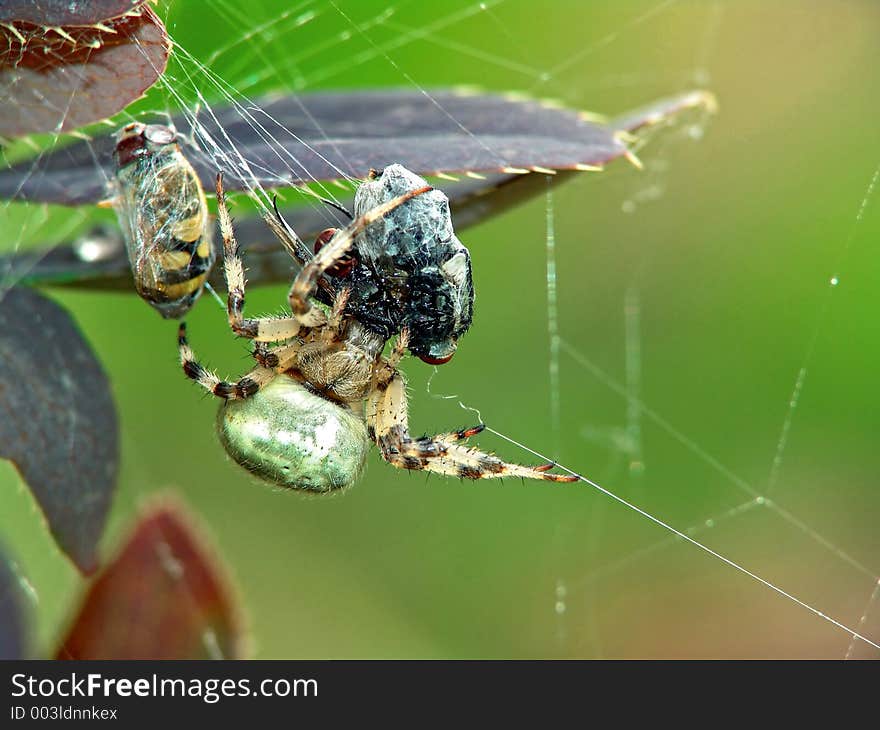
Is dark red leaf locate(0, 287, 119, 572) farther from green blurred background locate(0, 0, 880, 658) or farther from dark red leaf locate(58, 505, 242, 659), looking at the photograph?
green blurred background locate(0, 0, 880, 658)

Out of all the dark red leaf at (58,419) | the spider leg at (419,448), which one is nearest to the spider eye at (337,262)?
the spider leg at (419,448)

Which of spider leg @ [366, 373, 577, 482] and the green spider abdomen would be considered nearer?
the green spider abdomen

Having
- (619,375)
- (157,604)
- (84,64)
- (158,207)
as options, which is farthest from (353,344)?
(619,375)

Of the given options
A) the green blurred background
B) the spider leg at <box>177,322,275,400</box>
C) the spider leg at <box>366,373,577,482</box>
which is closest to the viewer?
the spider leg at <box>177,322,275,400</box>

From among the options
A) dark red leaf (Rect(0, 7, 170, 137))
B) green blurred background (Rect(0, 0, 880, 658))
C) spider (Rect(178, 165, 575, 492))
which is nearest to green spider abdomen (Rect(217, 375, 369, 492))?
spider (Rect(178, 165, 575, 492))

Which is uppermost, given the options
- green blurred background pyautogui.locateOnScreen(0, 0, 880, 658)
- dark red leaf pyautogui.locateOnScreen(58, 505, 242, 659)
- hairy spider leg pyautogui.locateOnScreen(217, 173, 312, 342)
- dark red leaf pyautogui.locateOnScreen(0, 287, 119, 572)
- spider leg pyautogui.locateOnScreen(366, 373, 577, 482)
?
green blurred background pyautogui.locateOnScreen(0, 0, 880, 658)

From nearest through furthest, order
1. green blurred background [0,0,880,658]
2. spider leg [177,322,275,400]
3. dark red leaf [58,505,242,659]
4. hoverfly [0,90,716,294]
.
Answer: hoverfly [0,90,716,294] → dark red leaf [58,505,242,659] → spider leg [177,322,275,400] → green blurred background [0,0,880,658]

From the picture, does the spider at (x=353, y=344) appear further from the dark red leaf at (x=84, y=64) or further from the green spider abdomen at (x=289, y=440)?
the dark red leaf at (x=84, y=64)
